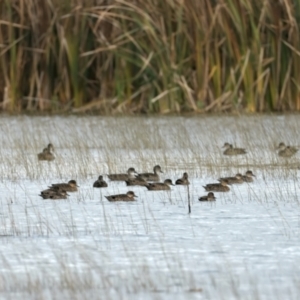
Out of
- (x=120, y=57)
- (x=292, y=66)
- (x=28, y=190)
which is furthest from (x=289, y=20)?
(x=28, y=190)

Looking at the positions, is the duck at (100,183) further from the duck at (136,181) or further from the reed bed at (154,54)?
the reed bed at (154,54)

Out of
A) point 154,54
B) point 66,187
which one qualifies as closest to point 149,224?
point 66,187

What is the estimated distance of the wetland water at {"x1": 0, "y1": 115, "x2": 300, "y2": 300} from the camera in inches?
278

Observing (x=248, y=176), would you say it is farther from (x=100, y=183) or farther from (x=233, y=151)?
(x=233, y=151)

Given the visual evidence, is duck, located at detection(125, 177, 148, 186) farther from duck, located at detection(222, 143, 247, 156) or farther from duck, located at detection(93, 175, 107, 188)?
duck, located at detection(222, 143, 247, 156)

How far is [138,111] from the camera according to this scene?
19609 mm

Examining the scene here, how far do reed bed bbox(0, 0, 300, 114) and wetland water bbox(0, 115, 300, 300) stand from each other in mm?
2991

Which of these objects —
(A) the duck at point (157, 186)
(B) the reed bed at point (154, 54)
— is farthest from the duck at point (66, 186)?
(B) the reed bed at point (154, 54)

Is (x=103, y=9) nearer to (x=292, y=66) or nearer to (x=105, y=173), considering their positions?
(x=292, y=66)

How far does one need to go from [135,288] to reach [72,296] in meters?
0.40

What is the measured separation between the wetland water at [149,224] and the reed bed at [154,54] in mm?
2991

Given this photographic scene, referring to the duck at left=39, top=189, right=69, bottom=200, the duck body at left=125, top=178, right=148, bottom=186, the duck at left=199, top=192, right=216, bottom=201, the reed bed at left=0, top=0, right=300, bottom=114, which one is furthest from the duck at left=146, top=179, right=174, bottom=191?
the reed bed at left=0, top=0, right=300, bottom=114

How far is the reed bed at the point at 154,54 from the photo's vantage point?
19.4 m

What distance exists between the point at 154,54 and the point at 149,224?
1035 cm
